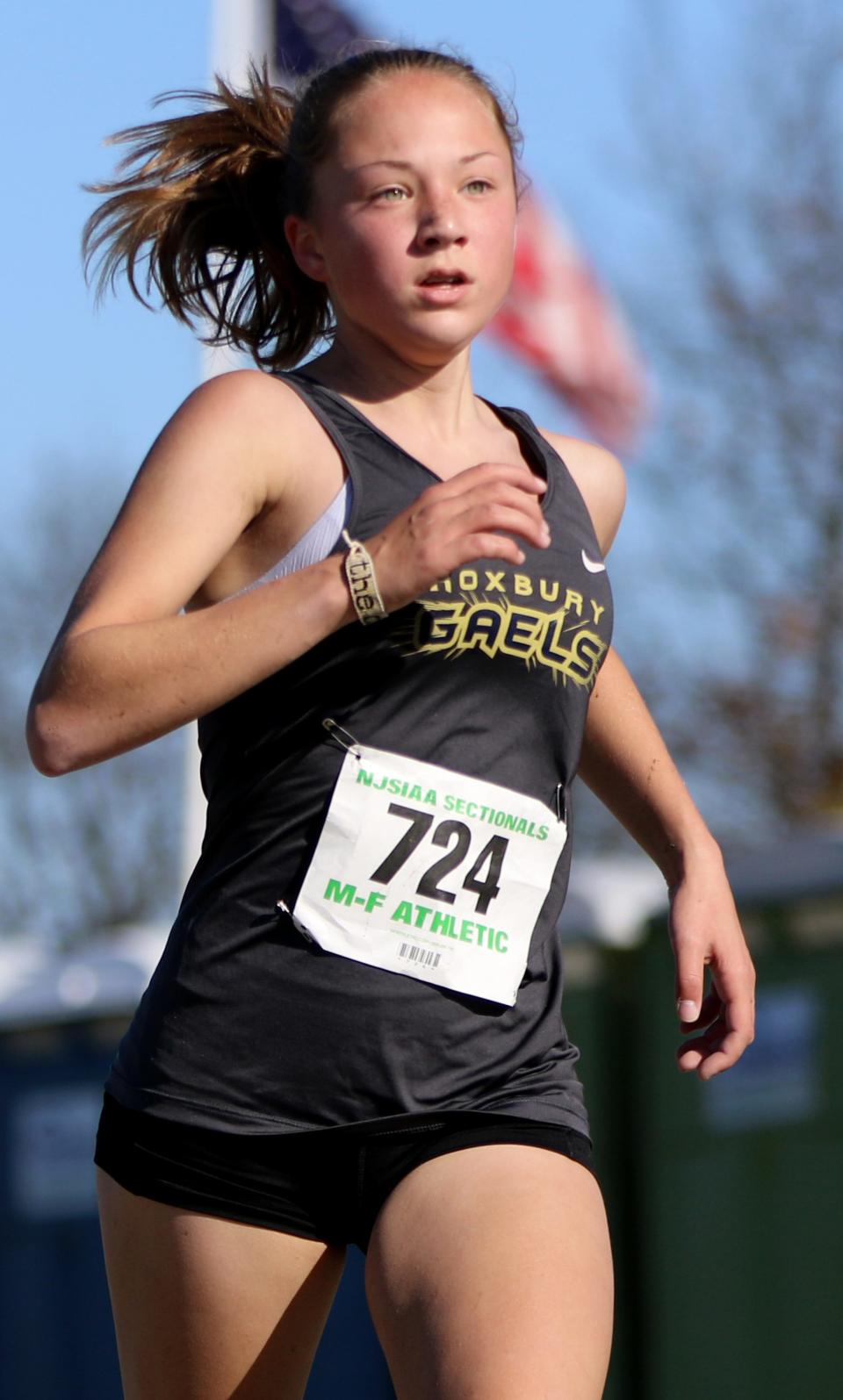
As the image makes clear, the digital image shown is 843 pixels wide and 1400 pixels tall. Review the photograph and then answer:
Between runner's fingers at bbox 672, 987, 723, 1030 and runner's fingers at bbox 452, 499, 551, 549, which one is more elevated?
runner's fingers at bbox 452, 499, 551, 549

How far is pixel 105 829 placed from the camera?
2467cm

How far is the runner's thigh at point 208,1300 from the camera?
8.15 ft

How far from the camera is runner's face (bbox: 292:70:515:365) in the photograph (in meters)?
2.56

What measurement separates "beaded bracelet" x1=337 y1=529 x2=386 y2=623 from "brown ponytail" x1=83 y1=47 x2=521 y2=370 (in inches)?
31.2

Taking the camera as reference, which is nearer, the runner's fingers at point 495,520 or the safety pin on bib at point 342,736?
the runner's fingers at point 495,520

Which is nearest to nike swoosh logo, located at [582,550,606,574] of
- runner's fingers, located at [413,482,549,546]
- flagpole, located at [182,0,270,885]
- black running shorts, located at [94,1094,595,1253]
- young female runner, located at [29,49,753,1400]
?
young female runner, located at [29,49,753,1400]

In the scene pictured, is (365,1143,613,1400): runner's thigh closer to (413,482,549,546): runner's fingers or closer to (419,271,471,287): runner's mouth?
(413,482,549,546): runner's fingers

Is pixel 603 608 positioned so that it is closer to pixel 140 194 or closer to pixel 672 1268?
pixel 140 194

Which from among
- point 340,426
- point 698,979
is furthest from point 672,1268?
point 340,426

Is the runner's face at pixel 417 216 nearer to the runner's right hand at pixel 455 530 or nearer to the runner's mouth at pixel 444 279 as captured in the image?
the runner's mouth at pixel 444 279

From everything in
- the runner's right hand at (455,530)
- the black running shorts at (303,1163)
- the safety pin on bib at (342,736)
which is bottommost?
the black running shorts at (303,1163)

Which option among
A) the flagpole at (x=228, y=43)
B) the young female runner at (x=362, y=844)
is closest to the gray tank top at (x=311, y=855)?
the young female runner at (x=362, y=844)

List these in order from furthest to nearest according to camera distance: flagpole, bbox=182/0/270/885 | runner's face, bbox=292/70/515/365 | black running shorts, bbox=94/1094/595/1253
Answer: flagpole, bbox=182/0/270/885 → runner's face, bbox=292/70/515/365 → black running shorts, bbox=94/1094/595/1253

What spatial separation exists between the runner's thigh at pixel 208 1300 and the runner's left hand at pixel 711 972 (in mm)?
537
